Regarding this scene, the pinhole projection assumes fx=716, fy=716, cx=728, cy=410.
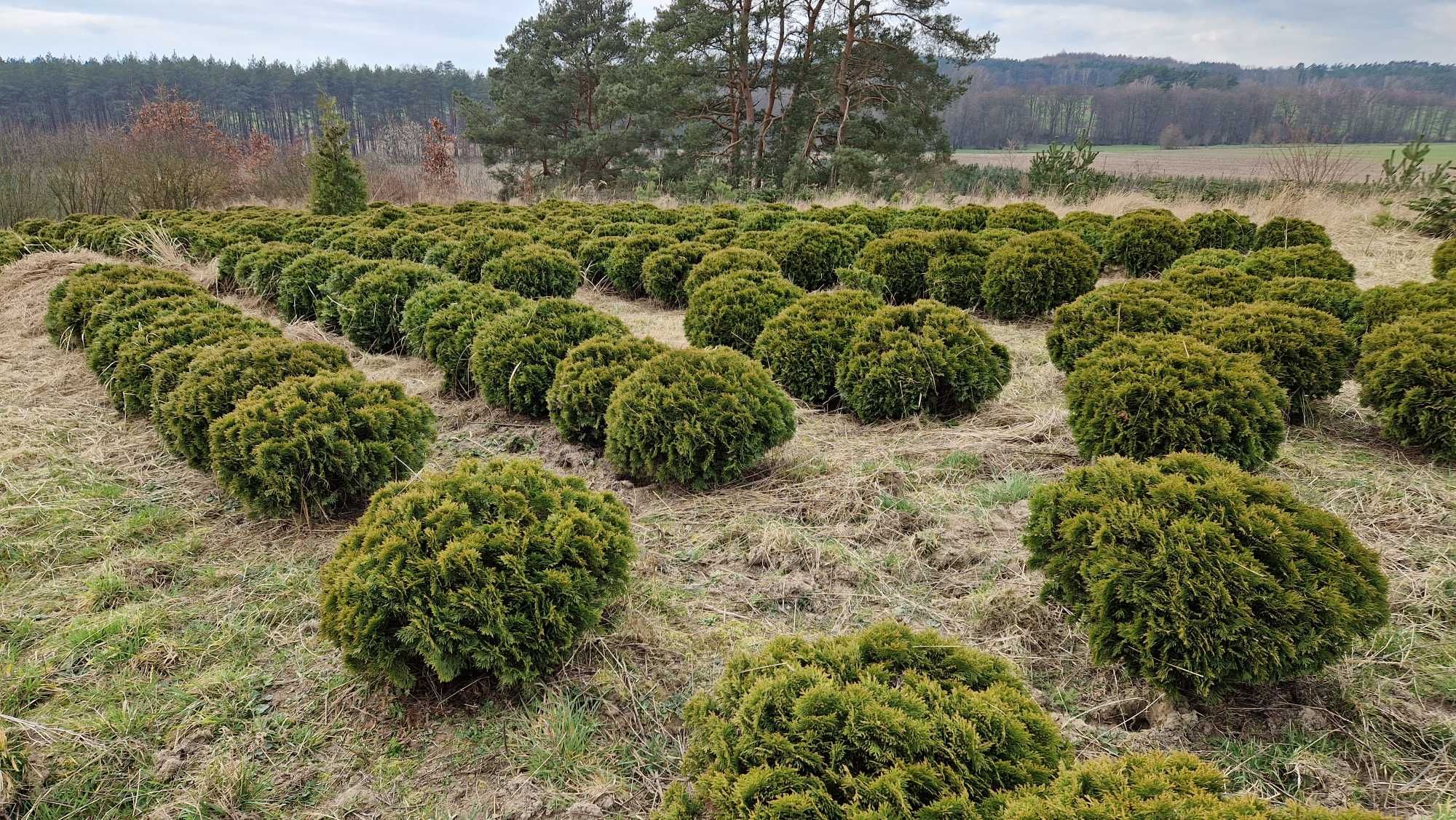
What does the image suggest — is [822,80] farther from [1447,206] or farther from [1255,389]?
[1255,389]

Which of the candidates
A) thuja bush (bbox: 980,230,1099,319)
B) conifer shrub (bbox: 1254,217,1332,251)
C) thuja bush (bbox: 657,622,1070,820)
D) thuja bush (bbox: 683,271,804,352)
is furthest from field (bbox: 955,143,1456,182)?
thuja bush (bbox: 657,622,1070,820)

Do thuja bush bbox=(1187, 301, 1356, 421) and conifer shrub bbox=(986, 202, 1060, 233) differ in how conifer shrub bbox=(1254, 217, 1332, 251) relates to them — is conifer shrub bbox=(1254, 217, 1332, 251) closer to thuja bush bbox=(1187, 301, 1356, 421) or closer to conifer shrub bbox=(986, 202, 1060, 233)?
conifer shrub bbox=(986, 202, 1060, 233)

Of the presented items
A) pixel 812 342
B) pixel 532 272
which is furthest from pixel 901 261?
pixel 532 272

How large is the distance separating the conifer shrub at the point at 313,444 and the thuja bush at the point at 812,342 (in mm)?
2624

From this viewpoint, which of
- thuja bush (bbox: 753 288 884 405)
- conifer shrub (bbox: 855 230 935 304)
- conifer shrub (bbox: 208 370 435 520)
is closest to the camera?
conifer shrub (bbox: 208 370 435 520)

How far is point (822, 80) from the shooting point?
22.0m

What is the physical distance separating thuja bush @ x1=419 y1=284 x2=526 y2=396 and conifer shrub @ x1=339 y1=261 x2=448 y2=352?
1.15 meters

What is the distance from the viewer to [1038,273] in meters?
7.62

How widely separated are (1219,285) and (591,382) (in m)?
5.58

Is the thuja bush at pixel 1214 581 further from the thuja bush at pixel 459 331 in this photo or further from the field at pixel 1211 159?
the field at pixel 1211 159

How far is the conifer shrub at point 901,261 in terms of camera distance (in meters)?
8.23

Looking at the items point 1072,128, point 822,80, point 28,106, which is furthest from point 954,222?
point 28,106

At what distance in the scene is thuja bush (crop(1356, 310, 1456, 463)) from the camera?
418cm

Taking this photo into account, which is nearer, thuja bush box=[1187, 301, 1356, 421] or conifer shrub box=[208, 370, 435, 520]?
conifer shrub box=[208, 370, 435, 520]
